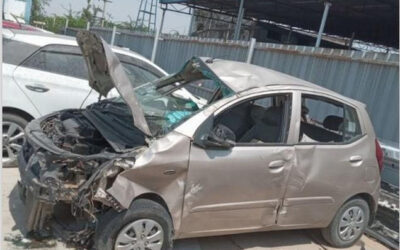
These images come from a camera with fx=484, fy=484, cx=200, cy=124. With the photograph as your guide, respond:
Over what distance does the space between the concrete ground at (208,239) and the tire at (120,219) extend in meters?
0.55

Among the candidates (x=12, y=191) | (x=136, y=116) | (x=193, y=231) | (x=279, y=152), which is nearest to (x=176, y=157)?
(x=136, y=116)

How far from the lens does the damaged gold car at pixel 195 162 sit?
3.65m

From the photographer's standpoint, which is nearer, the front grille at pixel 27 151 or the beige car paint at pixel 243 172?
the beige car paint at pixel 243 172

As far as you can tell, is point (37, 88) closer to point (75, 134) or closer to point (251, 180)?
point (75, 134)

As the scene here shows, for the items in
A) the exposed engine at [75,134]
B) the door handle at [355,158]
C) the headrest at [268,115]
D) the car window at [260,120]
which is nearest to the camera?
the exposed engine at [75,134]

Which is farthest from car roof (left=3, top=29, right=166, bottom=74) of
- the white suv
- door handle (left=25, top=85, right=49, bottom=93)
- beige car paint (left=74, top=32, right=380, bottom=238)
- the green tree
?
the green tree

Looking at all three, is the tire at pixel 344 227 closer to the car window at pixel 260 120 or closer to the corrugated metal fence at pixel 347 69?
the car window at pixel 260 120

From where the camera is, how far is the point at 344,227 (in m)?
5.12

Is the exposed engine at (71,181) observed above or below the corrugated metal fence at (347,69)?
below

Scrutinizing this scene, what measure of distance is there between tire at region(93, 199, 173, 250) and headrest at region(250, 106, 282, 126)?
4.90 ft

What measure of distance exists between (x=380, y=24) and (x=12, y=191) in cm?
2095

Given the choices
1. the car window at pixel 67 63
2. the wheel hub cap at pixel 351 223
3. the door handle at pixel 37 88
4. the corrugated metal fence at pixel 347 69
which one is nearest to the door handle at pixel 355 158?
the wheel hub cap at pixel 351 223

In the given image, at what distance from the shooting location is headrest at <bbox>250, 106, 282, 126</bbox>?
460 centimetres

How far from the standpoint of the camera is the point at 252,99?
170 inches
